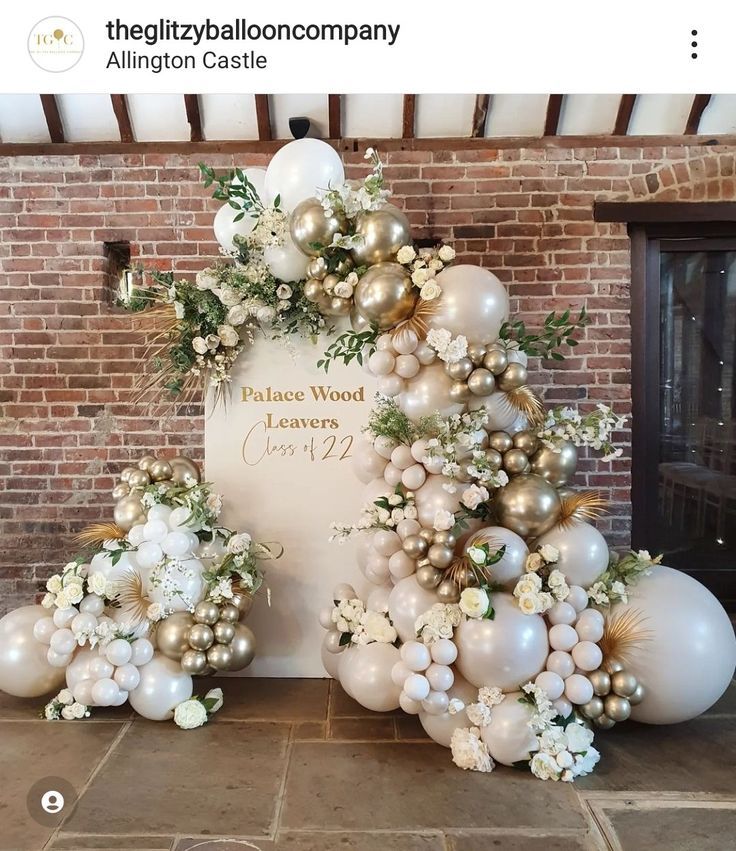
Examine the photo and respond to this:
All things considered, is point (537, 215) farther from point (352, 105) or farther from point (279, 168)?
point (279, 168)

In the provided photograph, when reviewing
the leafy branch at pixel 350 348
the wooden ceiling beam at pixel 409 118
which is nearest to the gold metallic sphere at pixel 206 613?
the leafy branch at pixel 350 348

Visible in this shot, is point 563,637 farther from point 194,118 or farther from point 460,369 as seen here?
point 194,118

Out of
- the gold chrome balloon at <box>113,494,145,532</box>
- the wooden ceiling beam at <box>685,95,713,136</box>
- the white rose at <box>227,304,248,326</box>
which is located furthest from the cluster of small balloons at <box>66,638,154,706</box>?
the wooden ceiling beam at <box>685,95,713,136</box>

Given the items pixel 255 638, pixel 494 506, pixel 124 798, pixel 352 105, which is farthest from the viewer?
pixel 352 105

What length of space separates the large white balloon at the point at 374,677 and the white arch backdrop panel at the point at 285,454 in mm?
537

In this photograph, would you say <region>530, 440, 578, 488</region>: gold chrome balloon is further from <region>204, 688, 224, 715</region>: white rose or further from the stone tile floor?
<region>204, 688, 224, 715</region>: white rose

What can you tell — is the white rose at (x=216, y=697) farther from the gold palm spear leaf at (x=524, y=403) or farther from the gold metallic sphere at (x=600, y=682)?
the gold palm spear leaf at (x=524, y=403)

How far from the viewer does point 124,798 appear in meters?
2.07

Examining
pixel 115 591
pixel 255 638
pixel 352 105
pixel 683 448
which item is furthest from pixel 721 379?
pixel 115 591

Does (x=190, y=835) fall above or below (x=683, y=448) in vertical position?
below

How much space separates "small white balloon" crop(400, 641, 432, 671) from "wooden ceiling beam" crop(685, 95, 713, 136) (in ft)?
8.81

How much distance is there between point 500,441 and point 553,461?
8.5 inches

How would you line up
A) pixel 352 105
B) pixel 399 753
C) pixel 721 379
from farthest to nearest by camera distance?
pixel 721 379
pixel 352 105
pixel 399 753
